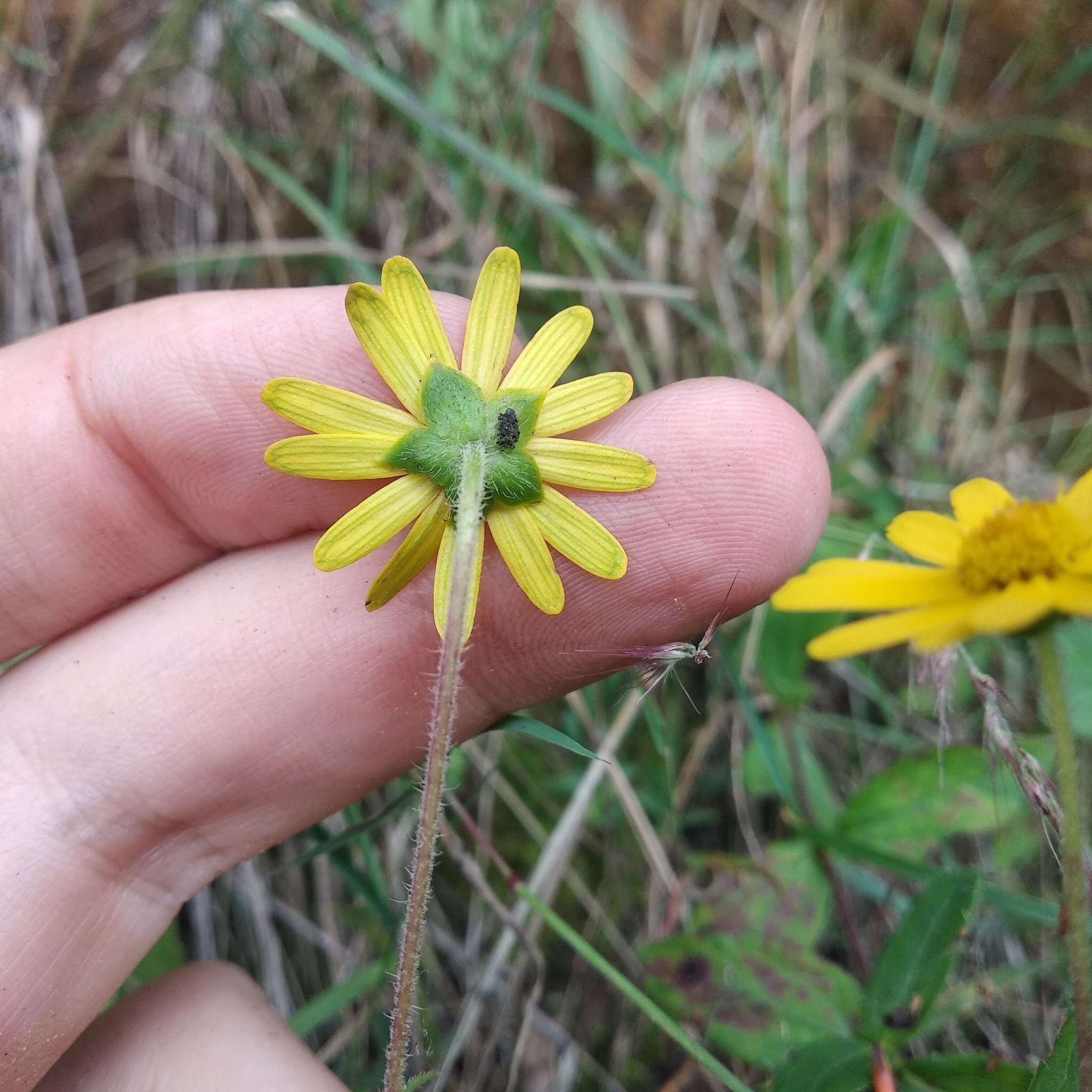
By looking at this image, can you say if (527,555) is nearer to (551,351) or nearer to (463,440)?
(463,440)

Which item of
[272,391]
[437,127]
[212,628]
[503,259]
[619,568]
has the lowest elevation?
[212,628]

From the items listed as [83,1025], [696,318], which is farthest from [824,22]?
[83,1025]

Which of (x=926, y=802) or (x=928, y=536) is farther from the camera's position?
(x=926, y=802)

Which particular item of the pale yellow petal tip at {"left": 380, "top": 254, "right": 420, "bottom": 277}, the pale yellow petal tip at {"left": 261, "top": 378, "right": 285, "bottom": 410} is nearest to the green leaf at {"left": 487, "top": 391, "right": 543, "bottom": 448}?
the pale yellow petal tip at {"left": 380, "top": 254, "right": 420, "bottom": 277}

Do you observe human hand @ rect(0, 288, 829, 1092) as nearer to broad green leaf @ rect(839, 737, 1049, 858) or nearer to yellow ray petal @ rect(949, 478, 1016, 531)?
yellow ray petal @ rect(949, 478, 1016, 531)

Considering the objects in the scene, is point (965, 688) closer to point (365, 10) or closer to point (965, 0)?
point (965, 0)

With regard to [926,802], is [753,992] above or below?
below

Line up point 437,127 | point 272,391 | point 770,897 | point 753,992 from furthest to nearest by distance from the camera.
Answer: point 437,127
point 770,897
point 753,992
point 272,391

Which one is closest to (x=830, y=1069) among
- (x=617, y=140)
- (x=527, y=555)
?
(x=527, y=555)
